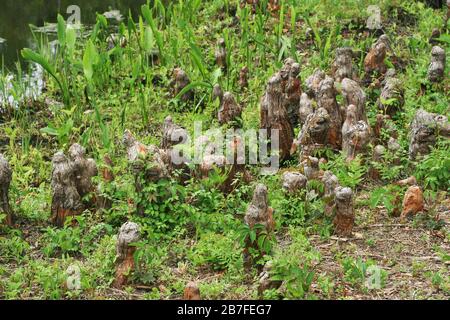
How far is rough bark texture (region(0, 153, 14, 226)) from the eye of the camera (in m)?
5.82

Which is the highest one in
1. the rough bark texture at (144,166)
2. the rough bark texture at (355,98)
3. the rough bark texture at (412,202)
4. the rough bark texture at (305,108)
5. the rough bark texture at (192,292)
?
the rough bark texture at (355,98)

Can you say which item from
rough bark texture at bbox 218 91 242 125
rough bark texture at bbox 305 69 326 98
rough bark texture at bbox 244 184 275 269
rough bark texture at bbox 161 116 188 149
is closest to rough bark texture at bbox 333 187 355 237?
rough bark texture at bbox 244 184 275 269

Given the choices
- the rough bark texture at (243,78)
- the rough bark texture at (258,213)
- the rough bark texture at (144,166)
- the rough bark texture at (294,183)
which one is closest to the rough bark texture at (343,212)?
the rough bark texture at (294,183)

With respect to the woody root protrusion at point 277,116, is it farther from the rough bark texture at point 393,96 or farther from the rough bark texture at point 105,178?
the rough bark texture at point 105,178

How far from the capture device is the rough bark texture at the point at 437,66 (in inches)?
309

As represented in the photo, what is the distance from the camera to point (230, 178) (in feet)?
20.3

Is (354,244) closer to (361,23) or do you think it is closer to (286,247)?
(286,247)

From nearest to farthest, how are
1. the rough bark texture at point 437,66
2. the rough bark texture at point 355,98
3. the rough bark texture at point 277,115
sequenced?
1. the rough bark texture at point 355,98
2. the rough bark texture at point 277,115
3. the rough bark texture at point 437,66

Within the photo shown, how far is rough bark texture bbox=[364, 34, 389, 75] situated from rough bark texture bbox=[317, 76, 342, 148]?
1.74 metres

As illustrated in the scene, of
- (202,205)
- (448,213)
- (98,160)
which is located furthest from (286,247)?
(98,160)

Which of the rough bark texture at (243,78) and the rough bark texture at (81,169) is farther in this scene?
the rough bark texture at (243,78)

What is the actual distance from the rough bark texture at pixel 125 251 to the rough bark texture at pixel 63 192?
92cm

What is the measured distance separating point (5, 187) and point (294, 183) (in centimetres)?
202

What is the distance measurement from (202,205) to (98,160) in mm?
1425
